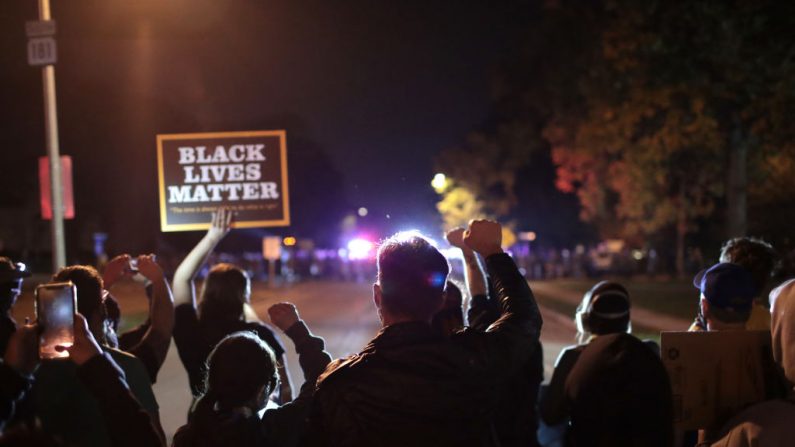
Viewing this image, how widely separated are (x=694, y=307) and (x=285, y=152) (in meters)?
20.1

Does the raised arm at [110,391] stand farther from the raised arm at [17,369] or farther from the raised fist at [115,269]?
the raised fist at [115,269]

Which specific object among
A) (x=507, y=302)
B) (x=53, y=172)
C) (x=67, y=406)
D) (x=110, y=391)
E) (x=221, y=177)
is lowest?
(x=67, y=406)

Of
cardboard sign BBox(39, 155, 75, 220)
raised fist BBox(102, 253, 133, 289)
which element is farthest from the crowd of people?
cardboard sign BBox(39, 155, 75, 220)

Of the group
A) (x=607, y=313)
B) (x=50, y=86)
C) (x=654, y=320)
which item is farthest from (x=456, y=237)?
(x=654, y=320)

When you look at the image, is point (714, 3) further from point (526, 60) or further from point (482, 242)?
point (526, 60)

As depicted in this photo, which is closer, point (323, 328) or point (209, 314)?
point (209, 314)

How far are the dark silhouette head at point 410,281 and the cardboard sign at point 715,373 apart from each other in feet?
3.77

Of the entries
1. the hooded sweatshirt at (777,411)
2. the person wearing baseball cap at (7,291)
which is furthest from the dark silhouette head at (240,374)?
the hooded sweatshirt at (777,411)

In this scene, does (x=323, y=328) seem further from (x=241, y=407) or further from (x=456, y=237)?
(x=241, y=407)

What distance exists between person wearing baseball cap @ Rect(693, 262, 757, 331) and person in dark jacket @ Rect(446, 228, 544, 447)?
29.4 inches

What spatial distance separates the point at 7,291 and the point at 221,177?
Result: 1541 millimetres

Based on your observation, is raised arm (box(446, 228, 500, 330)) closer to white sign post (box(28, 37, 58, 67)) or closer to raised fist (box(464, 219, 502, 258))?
raised fist (box(464, 219, 502, 258))

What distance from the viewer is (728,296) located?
3.26m

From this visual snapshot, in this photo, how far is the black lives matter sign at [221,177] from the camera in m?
4.57
